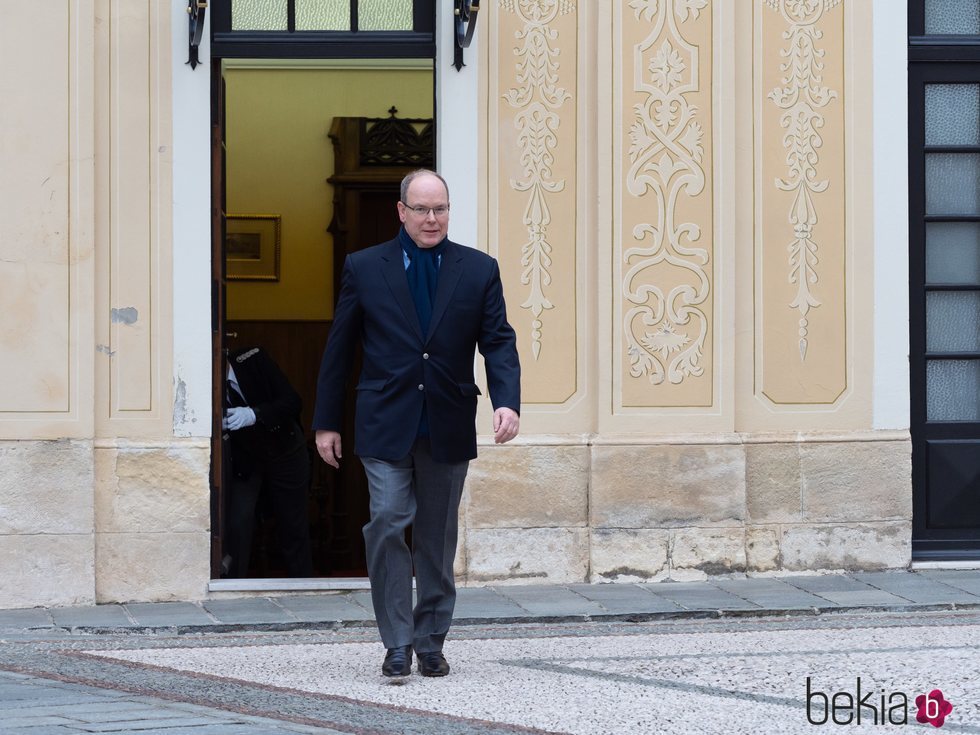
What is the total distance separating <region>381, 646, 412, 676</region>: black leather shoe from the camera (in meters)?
6.46

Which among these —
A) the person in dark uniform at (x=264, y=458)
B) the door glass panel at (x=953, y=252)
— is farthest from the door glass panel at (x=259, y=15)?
the door glass panel at (x=953, y=252)

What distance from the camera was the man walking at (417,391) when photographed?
21.5ft

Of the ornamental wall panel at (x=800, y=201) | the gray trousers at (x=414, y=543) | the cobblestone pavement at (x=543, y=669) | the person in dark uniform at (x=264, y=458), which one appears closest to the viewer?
the cobblestone pavement at (x=543, y=669)

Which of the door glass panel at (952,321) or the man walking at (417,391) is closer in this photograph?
the man walking at (417,391)

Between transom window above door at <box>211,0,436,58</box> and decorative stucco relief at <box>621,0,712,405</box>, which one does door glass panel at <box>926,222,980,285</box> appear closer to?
decorative stucco relief at <box>621,0,712,405</box>

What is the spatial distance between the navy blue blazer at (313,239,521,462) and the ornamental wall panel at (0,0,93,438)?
2.59 m

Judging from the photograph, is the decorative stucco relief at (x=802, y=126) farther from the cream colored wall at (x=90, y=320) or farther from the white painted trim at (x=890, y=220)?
the cream colored wall at (x=90, y=320)

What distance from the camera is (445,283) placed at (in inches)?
262

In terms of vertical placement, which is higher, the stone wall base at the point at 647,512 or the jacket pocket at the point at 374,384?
the jacket pocket at the point at 374,384

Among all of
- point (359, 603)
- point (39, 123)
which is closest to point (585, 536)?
point (359, 603)

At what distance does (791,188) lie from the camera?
9.48 meters

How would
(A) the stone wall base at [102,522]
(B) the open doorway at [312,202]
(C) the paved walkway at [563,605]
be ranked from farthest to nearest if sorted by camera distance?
1. (B) the open doorway at [312,202]
2. (A) the stone wall base at [102,522]
3. (C) the paved walkway at [563,605]

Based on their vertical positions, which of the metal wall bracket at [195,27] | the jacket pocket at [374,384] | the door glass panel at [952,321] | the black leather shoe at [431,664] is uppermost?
the metal wall bracket at [195,27]

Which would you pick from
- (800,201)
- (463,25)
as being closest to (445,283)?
(463,25)
